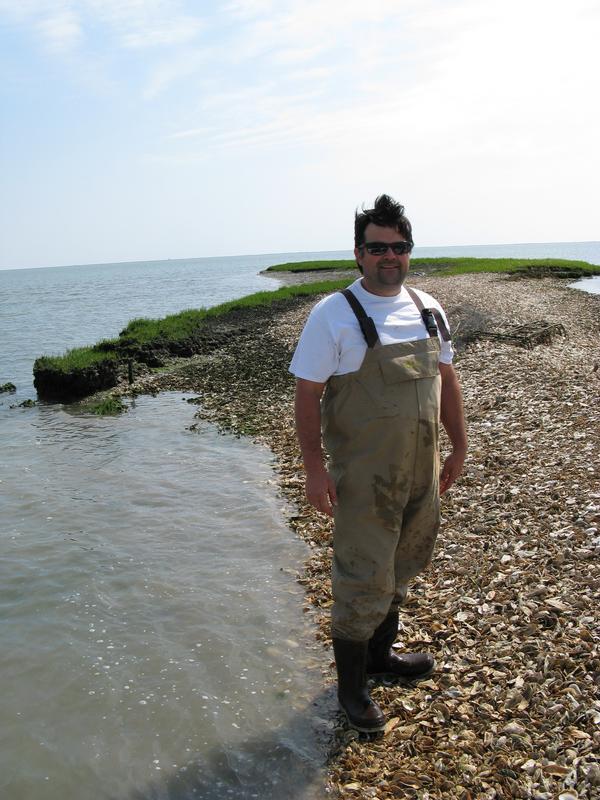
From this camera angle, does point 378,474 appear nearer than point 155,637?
Yes

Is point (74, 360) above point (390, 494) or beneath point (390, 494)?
beneath

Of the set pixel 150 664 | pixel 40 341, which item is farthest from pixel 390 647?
pixel 40 341

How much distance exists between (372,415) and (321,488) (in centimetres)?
56

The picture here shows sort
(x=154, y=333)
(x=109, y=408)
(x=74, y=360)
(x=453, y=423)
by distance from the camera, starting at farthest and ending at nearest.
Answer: (x=154, y=333) → (x=74, y=360) → (x=109, y=408) → (x=453, y=423)

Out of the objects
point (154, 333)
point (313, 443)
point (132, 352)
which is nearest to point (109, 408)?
point (132, 352)

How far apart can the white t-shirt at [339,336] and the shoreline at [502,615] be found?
250 centimetres

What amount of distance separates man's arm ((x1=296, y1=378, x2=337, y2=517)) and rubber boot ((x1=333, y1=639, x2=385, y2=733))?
1.01 m

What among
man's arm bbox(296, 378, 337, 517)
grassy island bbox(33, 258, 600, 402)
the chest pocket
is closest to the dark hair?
the chest pocket

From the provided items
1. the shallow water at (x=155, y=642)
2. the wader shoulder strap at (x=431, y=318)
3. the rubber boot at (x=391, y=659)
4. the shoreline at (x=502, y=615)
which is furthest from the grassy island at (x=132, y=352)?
the wader shoulder strap at (x=431, y=318)

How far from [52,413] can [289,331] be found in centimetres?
1225

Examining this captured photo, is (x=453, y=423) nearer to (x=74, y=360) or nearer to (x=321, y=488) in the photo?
(x=321, y=488)

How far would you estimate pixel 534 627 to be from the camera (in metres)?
5.17

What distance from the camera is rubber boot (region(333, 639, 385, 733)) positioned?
4422 millimetres

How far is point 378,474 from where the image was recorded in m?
4.05
